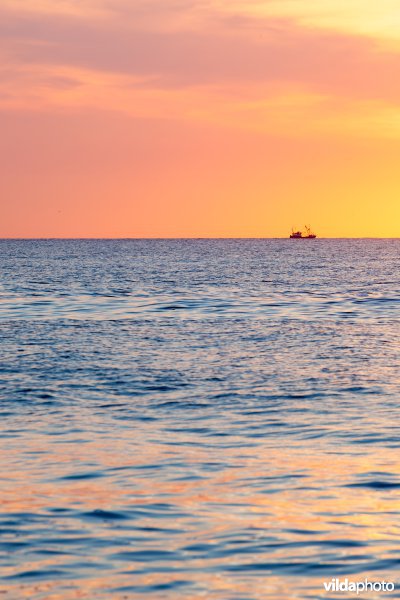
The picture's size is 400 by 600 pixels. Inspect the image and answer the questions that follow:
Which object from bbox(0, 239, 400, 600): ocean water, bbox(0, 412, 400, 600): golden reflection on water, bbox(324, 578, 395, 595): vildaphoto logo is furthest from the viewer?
bbox(0, 239, 400, 600): ocean water

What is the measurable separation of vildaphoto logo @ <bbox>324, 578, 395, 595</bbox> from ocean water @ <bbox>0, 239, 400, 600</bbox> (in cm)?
13

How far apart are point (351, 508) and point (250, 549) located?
7.65 ft

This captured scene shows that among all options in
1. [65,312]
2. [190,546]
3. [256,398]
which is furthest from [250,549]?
[65,312]

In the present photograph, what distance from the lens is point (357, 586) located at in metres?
10.8

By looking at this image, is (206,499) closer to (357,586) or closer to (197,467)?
(197,467)

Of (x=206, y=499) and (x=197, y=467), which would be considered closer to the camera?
(x=206, y=499)

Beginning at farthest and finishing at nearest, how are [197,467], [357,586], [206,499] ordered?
[197,467] < [206,499] < [357,586]

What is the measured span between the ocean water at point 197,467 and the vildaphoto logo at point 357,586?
5.2 inches

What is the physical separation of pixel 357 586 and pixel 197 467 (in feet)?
19.3

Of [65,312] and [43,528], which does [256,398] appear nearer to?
[43,528]

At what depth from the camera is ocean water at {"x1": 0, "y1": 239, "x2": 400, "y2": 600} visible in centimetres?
1136

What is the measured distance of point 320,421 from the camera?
20.9 m

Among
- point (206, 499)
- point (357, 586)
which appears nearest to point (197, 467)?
point (206, 499)

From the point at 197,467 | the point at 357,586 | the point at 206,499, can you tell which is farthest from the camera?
the point at 197,467
